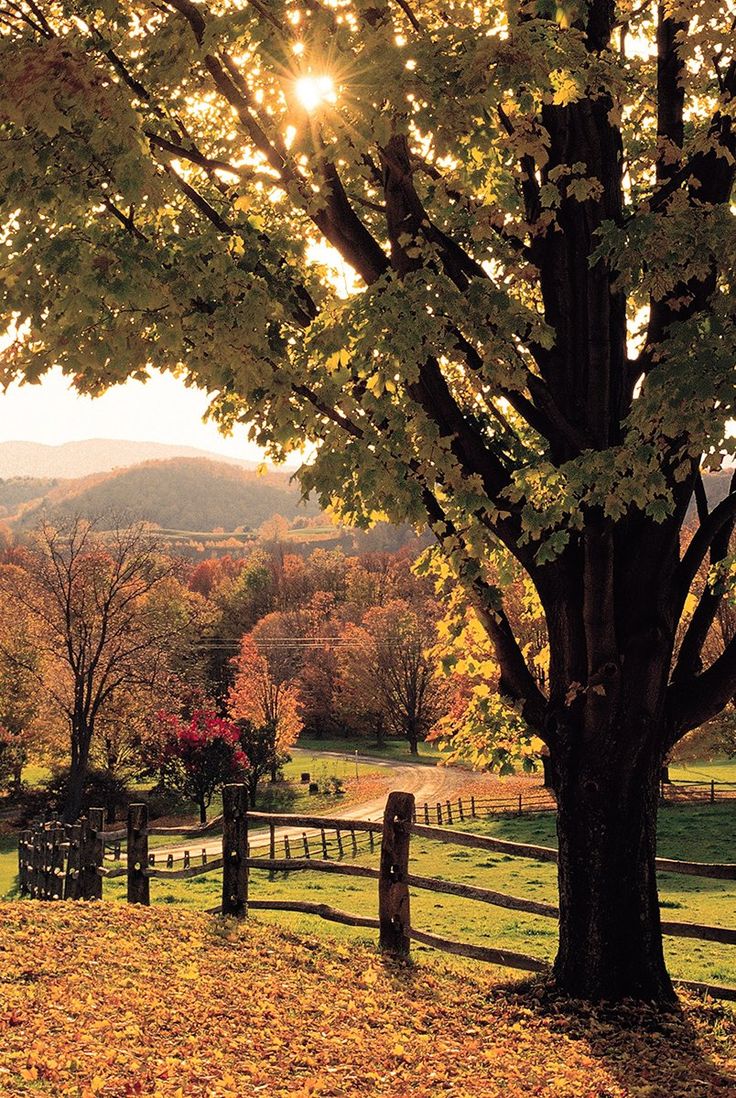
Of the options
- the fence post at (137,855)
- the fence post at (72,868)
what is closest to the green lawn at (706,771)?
the fence post at (72,868)

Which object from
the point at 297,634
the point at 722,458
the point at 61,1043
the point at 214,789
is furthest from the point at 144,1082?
the point at 297,634

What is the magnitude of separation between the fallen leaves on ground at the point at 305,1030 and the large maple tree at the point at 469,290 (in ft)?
2.84

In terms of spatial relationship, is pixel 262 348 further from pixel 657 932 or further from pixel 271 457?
pixel 657 932

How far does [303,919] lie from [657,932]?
10031 millimetres

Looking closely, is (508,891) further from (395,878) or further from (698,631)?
(698,631)

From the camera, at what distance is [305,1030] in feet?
23.9

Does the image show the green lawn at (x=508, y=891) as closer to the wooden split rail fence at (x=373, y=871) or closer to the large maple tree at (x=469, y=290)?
the wooden split rail fence at (x=373, y=871)

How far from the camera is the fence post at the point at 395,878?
33.6 ft

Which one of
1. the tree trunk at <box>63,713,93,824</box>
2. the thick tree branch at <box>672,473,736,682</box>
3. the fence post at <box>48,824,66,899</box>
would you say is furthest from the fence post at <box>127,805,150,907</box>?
the tree trunk at <box>63,713,93,824</box>

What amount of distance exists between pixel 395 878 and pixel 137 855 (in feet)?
15.4

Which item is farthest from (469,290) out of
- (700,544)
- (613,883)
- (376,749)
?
(376,749)

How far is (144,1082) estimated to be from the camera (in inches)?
225

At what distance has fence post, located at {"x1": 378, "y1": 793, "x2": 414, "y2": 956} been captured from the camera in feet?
33.6

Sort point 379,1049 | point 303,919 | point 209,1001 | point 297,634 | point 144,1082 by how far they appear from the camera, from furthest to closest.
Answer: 1. point 297,634
2. point 303,919
3. point 209,1001
4. point 379,1049
5. point 144,1082
